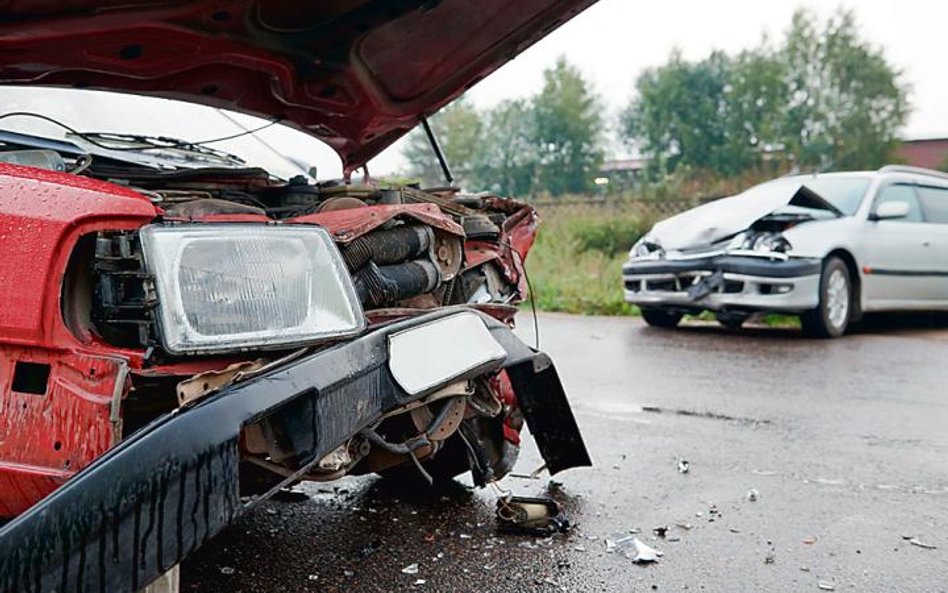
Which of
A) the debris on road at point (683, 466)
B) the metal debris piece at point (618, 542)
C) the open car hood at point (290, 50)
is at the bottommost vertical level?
the debris on road at point (683, 466)

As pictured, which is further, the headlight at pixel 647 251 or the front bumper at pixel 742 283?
the headlight at pixel 647 251

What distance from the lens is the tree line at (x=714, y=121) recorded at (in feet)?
91.5

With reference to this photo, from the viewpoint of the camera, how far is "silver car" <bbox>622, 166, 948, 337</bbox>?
Result: 7523 mm

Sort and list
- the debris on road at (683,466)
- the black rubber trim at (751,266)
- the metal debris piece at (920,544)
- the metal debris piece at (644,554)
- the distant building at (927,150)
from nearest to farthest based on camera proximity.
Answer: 1. the metal debris piece at (644,554)
2. the metal debris piece at (920,544)
3. the debris on road at (683,466)
4. the black rubber trim at (751,266)
5. the distant building at (927,150)

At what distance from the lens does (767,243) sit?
7621 millimetres

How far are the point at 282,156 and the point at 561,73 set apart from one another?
32.0 metres

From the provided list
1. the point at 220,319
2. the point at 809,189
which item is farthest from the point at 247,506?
the point at 809,189

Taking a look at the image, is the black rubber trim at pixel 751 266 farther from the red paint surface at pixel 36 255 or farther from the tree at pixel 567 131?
the tree at pixel 567 131

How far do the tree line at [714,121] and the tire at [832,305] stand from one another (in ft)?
60.0

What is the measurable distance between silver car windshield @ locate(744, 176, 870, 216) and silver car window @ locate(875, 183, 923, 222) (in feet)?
0.65

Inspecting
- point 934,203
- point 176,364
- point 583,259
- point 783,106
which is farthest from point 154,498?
point 783,106

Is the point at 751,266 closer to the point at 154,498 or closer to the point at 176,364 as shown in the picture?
the point at 176,364

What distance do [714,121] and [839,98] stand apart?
405 cm

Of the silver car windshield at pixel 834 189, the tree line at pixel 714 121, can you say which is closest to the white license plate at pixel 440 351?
the silver car windshield at pixel 834 189
